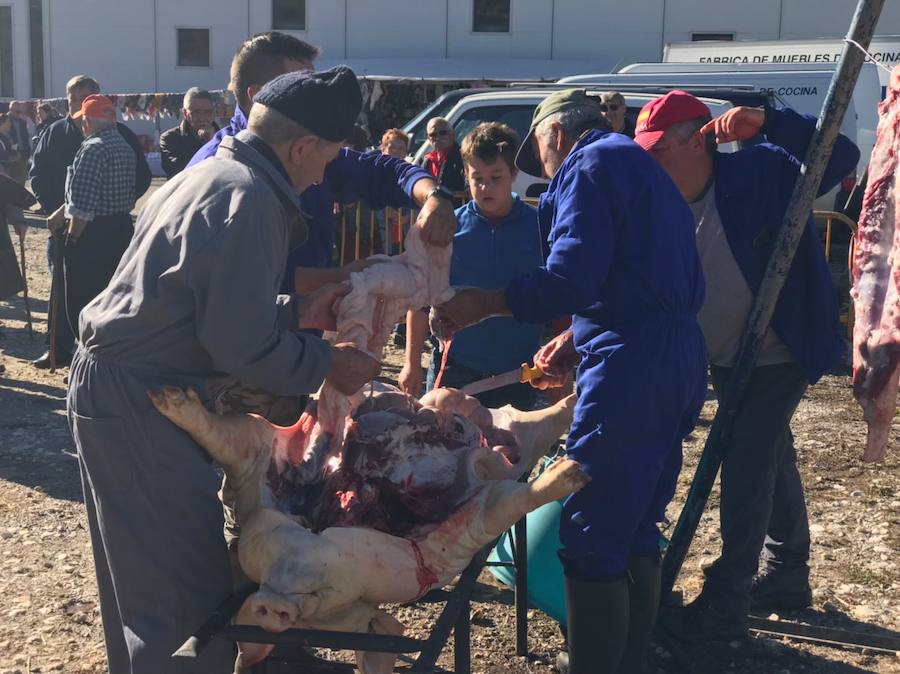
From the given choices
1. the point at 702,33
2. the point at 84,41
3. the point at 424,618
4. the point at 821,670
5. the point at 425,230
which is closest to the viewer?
the point at 425,230

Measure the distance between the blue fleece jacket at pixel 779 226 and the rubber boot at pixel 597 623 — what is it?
4.16ft

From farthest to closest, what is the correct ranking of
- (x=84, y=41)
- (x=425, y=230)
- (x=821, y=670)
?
(x=84, y=41), (x=821, y=670), (x=425, y=230)

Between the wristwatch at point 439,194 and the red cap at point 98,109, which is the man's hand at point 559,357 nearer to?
the wristwatch at point 439,194

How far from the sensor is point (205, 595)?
3088 mm

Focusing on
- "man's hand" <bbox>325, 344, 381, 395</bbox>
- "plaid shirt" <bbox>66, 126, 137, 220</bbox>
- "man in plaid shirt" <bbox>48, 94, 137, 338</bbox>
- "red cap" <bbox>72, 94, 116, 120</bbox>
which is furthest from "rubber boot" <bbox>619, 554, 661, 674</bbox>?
"red cap" <bbox>72, 94, 116, 120</bbox>

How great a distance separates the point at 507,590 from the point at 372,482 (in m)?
1.86

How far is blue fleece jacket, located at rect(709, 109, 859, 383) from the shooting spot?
13.6 ft

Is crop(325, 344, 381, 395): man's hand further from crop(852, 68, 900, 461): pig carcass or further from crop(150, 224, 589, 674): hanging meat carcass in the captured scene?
crop(852, 68, 900, 461): pig carcass

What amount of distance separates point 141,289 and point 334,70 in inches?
34.5

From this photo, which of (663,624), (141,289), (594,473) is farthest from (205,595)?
(663,624)

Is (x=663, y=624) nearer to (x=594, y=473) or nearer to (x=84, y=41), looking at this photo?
(x=594, y=473)

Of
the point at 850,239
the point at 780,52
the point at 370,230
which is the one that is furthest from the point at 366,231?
the point at 780,52

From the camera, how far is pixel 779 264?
398 cm

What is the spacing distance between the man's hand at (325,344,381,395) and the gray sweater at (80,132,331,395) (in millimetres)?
129
